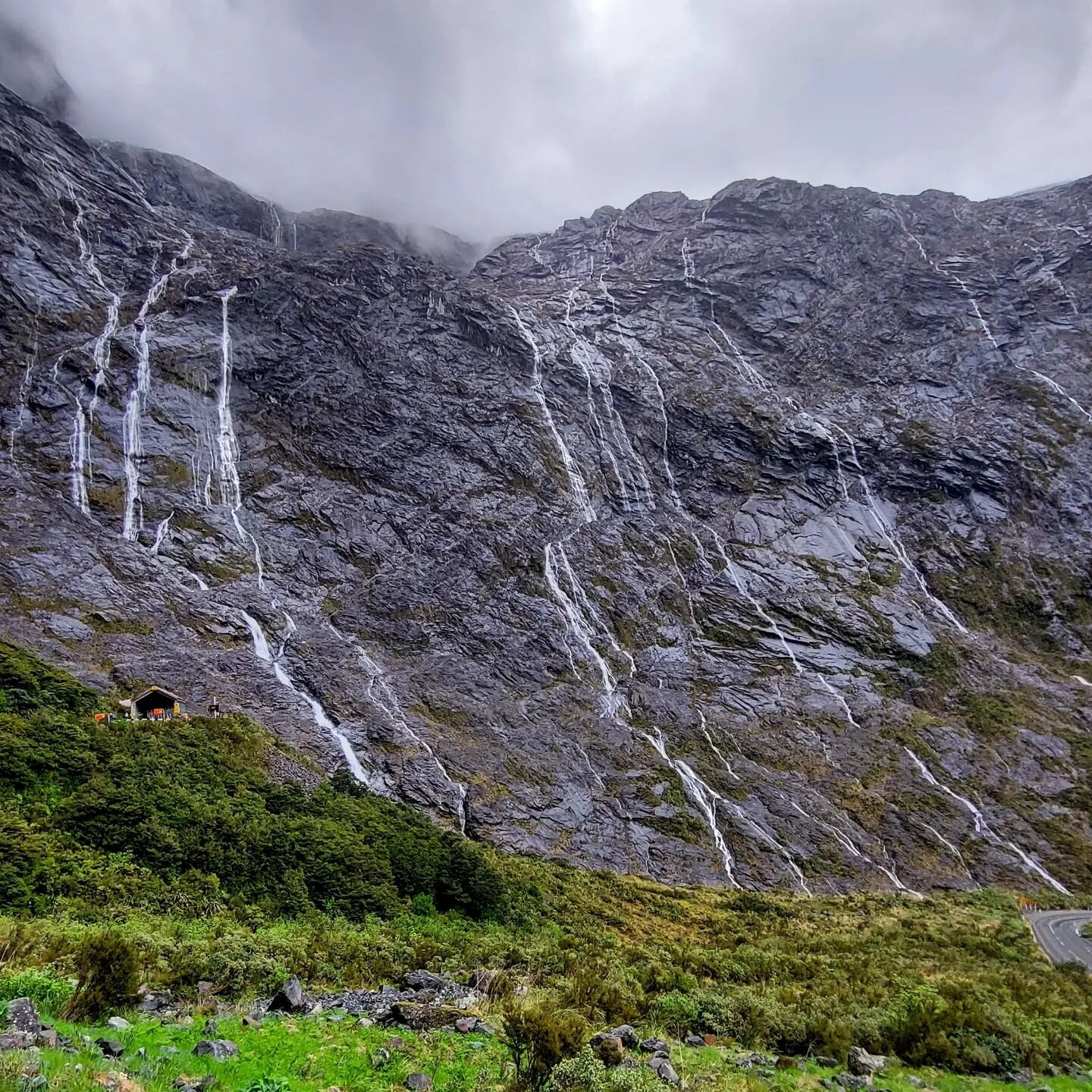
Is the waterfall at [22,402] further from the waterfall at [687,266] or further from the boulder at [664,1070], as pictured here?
the waterfall at [687,266]

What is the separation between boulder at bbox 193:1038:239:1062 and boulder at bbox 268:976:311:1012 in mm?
2182

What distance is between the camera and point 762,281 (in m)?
81.1

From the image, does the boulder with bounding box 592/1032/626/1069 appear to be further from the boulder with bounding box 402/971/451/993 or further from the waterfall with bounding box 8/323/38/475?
the waterfall with bounding box 8/323/38/475

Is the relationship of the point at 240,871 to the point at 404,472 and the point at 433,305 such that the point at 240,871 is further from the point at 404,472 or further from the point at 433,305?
the point at 433,305

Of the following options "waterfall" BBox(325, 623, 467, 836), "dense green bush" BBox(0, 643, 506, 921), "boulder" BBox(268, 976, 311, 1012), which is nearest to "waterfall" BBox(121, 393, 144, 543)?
"waterfall" BBox(325, 623, 467, 836)

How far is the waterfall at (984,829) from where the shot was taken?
3366 centimetres

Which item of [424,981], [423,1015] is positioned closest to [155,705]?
[424,981]

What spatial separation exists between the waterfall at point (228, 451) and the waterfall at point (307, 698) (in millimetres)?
4802

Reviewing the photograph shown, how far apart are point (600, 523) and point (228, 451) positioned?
2825 cm

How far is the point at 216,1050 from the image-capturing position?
7.09 m

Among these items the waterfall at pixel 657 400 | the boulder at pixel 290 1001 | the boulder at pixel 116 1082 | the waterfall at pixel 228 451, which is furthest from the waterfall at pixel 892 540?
the boulder at pixel 116 1082

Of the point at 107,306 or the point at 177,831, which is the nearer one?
the point at 177,831

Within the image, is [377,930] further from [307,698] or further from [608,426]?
[608,426]

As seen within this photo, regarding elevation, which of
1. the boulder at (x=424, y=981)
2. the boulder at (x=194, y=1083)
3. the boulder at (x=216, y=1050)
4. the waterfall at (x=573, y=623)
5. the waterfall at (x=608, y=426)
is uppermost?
the waterfall at (x=608, y=426)
